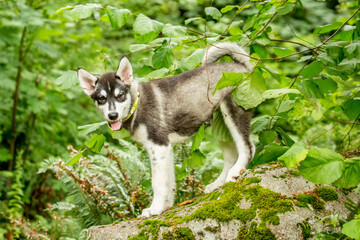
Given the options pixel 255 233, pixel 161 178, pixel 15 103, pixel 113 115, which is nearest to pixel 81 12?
pixel 113 115

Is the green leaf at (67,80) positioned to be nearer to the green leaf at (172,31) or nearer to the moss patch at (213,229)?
the green leaf at (172,31)

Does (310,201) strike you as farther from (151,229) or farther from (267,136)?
(151,229)

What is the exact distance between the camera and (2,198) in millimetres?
8867

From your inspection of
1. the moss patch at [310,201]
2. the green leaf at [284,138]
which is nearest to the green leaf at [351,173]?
the moss patch at [310,201]

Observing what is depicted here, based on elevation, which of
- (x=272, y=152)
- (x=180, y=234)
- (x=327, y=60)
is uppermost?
(x=327, y=60)

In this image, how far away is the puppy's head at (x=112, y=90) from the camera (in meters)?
4.02

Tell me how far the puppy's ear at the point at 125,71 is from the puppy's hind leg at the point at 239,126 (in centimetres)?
111

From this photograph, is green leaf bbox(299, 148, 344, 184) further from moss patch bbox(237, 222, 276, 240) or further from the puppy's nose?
the puppy's nose

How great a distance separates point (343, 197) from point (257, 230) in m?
1.02

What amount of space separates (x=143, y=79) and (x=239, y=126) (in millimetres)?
1288

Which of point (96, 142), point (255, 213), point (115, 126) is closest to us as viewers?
point (255, 213)

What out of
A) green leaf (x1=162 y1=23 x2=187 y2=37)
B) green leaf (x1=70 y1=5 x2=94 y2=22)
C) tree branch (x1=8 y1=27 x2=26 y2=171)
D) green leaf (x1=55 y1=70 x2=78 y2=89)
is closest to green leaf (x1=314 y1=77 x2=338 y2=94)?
green leaf (x1=162 y1=23 x2=187 y2=37)

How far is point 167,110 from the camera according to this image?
447 cm

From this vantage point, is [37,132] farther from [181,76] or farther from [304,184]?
[304,184]
